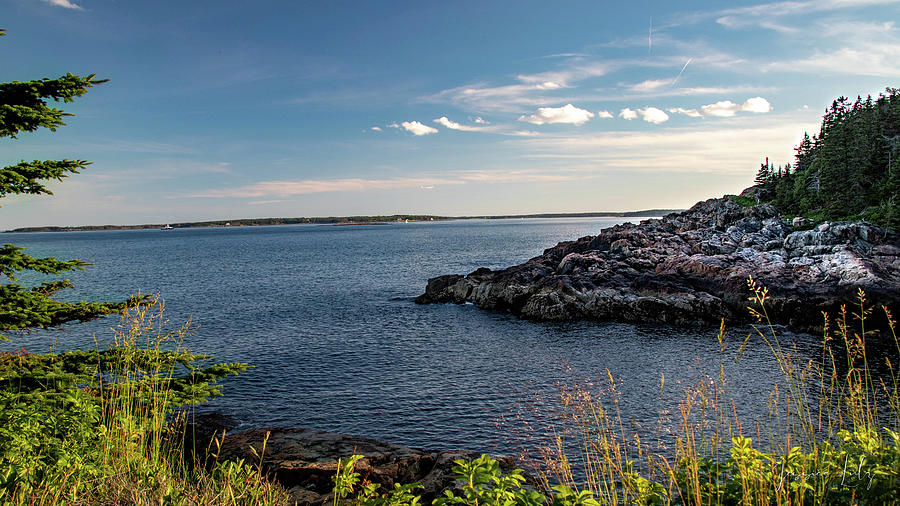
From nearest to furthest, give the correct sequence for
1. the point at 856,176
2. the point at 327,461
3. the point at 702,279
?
1. the point at 327,461
2. the point at 702,279
3. the point at 856,176

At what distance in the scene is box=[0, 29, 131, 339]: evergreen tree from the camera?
834 centimetres

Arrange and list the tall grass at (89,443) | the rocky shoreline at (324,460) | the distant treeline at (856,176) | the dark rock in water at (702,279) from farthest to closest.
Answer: the distant treeline at (856,176)
the dark rock in water at (702,279)
the rocky shoreline at (324,460)
the tall grass at (89,443)

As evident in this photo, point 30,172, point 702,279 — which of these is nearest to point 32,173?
point 30,172

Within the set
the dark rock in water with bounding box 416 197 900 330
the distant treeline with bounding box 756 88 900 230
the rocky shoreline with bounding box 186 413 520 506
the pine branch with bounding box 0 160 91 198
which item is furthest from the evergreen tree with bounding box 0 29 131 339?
the distant treeline with bounding box 756 88 900 230

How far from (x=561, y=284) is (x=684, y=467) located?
37798mm

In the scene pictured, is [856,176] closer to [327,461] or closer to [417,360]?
[417,360]

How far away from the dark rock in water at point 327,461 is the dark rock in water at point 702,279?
2707 cm

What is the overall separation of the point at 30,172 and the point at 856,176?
8203 centimetres

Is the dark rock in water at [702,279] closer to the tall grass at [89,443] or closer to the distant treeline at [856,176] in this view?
the distant treeline at [856,176]

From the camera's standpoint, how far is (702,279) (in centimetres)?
4100

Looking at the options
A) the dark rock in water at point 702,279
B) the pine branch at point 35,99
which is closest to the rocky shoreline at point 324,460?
the pine branch at point 35,99

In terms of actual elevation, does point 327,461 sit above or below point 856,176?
below

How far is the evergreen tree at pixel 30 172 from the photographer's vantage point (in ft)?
27.4

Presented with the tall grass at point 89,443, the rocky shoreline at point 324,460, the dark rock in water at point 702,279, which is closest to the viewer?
the tall grass at point 89,443
